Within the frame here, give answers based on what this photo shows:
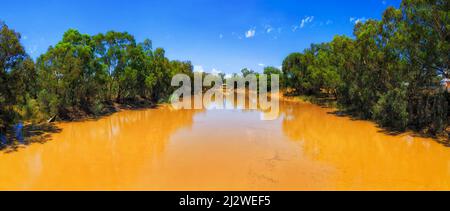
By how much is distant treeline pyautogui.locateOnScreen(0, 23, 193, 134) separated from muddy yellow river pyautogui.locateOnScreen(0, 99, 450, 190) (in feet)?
8.68

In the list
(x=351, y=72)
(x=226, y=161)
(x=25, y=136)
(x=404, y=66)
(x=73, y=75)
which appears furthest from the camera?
(x=351, y=72)

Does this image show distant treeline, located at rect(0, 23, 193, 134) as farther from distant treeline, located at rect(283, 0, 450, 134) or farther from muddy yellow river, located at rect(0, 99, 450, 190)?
distant treeline, located at rect(283, 0, 450, 134)

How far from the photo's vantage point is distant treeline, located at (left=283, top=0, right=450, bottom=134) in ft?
41.3

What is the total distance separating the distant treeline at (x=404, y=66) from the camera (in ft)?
41.3

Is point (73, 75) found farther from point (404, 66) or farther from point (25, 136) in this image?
point (404, 66)

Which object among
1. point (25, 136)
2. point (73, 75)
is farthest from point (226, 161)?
point (73, 75)

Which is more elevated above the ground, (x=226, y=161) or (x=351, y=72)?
(x=351, y=72)

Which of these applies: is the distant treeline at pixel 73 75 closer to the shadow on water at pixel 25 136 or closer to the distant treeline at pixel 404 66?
the shadow on water at pixel 25 136

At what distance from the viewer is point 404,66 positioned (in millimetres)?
14750

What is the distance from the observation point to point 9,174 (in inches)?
314

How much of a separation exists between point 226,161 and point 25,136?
9.85 m

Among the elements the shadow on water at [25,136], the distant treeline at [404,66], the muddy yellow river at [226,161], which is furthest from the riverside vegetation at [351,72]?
the muddy yellow river at [226,161]
